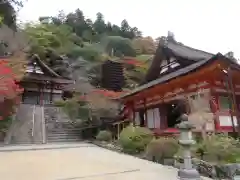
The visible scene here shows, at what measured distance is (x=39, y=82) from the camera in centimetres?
2844

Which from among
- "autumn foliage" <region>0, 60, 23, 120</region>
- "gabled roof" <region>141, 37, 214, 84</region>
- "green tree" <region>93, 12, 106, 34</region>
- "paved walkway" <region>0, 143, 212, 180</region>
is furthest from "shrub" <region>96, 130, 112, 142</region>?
"green tree" <region>93, 12, 106, 34</region>

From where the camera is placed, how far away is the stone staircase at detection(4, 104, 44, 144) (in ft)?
52.4

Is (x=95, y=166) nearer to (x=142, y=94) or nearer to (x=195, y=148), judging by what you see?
(x=195, y=148)

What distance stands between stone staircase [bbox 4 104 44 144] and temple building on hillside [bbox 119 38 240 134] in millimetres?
6475

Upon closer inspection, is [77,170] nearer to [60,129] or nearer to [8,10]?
[60,129]

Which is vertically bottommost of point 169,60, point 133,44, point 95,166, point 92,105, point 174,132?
point 95,166

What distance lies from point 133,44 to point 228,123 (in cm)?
4128

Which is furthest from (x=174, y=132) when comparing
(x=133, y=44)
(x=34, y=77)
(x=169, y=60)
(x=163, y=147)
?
(x=133, y=44)

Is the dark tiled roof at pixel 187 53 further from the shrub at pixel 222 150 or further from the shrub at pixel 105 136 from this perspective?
the shrub at pixel 222 150

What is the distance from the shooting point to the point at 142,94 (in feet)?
52.9

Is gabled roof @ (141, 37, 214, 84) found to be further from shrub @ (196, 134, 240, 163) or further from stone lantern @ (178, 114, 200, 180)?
stone lantern @ (178, 114, 200, 180)

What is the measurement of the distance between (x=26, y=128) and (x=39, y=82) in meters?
11.5

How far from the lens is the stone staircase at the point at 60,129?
1740cm

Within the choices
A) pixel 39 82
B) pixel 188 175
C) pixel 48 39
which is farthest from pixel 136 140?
pixel 48 39
